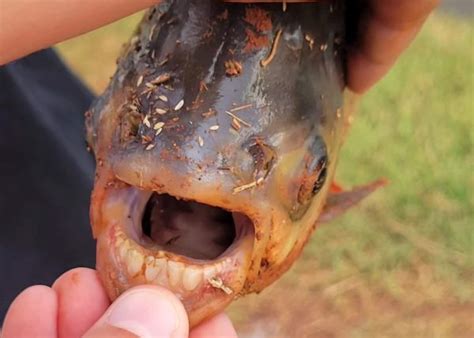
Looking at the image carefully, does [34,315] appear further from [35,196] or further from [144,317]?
[35,196]

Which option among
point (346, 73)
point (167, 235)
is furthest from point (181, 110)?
point (346, 73)

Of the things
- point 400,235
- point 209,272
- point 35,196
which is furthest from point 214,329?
point 400,235

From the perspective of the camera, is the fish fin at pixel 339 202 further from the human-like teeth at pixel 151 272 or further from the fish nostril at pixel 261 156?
the human-like teeth at pixel 151 272

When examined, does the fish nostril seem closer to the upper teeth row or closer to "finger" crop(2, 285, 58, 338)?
the upper teeth row

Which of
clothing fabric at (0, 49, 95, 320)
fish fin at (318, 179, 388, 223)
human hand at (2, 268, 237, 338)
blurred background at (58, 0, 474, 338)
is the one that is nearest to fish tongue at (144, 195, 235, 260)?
human hand at (2, 268, 237, 338)

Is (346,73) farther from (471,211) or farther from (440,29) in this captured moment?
(440,29)

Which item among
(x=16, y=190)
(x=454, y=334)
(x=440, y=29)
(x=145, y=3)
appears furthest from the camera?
(x=440, y=29)
